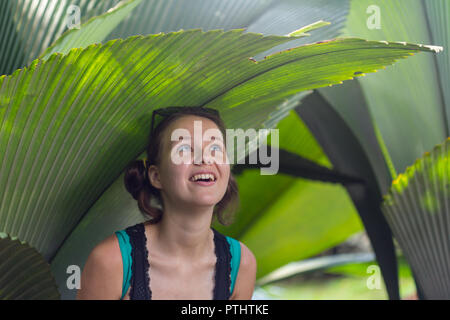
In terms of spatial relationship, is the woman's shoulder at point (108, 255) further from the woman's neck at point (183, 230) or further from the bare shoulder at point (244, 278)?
the bare shoulder at point (244, 278)

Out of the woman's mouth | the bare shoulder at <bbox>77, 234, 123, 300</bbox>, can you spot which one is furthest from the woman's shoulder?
the woman's mouth

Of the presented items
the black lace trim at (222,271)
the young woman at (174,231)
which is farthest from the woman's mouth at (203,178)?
the black lace trim at (222,271)

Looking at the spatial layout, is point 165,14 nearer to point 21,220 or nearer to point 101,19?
point 101,19

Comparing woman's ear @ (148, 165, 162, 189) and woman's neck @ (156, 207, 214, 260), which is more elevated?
woman's ear @ (148, 165, 162, 189)

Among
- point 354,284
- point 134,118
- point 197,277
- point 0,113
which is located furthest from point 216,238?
point 354,284

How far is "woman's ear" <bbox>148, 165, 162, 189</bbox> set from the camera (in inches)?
21.9

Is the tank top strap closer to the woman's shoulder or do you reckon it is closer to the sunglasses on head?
the woman's shoulder

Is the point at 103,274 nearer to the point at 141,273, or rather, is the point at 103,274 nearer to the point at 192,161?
the point at 141,273

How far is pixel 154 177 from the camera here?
557 millimetres

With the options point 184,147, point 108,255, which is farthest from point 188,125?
point 108,255

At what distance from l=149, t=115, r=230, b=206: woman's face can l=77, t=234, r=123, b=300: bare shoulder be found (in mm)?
84

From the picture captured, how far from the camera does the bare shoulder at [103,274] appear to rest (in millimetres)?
513

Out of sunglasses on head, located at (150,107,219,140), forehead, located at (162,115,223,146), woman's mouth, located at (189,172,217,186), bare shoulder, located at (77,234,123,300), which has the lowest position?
bare shoulder, located at (77,234,123,300)

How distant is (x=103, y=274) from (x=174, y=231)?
0.09m
